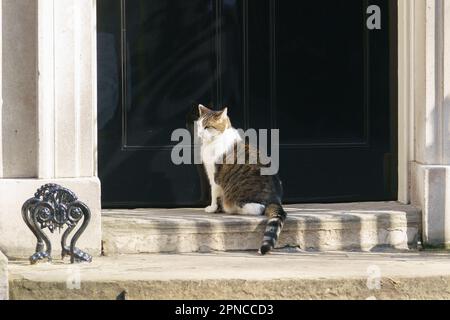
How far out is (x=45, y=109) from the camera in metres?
7.98

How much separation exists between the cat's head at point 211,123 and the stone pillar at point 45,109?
37.3 inches

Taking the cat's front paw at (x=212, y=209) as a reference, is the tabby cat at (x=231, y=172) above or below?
above

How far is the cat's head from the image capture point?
8695mm

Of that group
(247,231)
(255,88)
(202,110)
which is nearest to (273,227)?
(247,231)

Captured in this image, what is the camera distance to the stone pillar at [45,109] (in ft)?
26.1

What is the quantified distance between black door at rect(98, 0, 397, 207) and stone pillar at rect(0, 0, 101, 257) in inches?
31.0

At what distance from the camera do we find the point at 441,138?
340 inches

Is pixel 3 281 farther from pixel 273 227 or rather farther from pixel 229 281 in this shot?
pixel 273 227

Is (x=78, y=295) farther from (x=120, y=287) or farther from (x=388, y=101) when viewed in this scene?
(x=388, y=101)

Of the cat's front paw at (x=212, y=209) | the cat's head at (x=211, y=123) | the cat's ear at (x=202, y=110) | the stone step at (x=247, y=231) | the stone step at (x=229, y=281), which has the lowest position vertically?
the stone step at (x=229, y=281)

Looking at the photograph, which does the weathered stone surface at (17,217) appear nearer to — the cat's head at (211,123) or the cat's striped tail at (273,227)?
the cat's head at (211,123)

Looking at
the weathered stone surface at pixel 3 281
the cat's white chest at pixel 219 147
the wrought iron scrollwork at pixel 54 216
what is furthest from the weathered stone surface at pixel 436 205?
the weathered stone surface at pixel 3 281

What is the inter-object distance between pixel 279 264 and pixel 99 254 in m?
1.25

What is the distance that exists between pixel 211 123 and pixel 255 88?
23.1 inches
